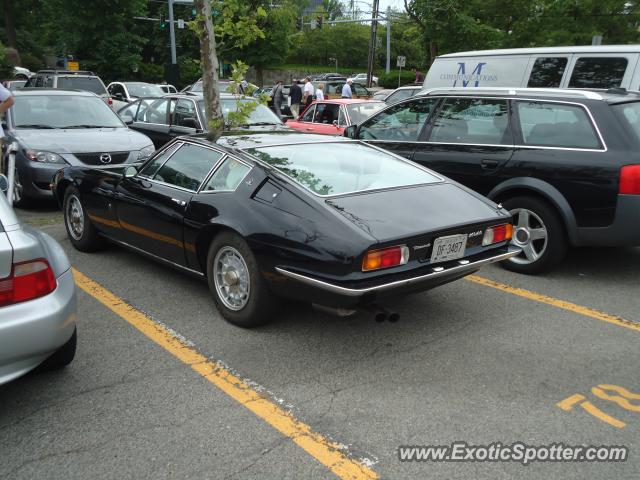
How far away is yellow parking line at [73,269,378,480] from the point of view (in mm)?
2840

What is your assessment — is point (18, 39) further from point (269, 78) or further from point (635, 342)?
point (635, 342)

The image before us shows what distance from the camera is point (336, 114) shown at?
11570mm

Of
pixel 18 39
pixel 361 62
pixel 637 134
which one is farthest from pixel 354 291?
pixel 361 62

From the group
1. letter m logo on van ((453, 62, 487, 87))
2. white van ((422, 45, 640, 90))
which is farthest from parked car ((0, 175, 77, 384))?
letter m logo on van ((453, 62, 487, 87))

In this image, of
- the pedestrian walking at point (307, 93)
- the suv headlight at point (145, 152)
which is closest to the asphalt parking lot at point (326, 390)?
the suv headlight at point (145, 152)

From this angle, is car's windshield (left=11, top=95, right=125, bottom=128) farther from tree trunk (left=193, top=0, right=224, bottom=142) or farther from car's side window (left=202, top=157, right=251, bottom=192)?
car's side window (left=202, top=157, right=251, bottom=192)

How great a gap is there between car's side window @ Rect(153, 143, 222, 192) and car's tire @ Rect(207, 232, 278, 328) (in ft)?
2.14

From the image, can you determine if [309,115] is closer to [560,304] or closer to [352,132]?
[352,132]

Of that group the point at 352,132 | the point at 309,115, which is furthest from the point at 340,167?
the point at 309,115

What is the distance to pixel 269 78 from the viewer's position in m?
68.4

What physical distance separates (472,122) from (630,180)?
177 cm

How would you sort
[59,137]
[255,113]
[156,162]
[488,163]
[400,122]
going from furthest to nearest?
[255,113]
[59,137]
[400,122]
[488,163]
[156,162]

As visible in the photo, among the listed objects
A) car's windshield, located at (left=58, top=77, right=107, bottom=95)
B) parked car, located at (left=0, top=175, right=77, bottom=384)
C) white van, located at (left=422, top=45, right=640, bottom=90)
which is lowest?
parked car, located at (left=0, top=175, right=77, bottom=384)

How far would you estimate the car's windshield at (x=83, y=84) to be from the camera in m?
18.7
